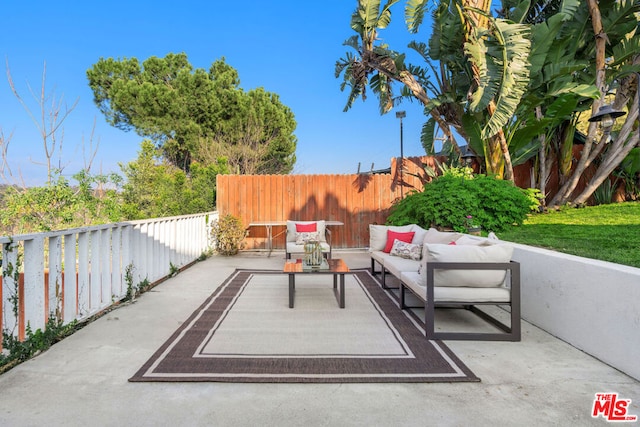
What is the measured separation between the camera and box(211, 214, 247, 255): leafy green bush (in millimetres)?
7129

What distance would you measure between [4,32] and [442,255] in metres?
7.84

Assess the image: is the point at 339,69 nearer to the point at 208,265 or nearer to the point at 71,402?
the point at 208,265

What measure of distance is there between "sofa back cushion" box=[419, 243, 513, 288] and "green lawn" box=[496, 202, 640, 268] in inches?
30.7

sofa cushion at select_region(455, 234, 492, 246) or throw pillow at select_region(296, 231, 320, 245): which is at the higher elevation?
sofa cushion at select_region(455, 234, 492, 246)

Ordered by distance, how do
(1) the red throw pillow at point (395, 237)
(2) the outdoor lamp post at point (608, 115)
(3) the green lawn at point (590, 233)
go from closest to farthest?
(3) the green lawn at point (590, 233), (2) the outdoor lamp post at point (608, 115), (1) the red throw pillow at point (395, 237)

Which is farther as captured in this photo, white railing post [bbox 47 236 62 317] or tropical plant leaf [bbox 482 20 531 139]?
tropical plant leaf [bbox 482 20 531 139]

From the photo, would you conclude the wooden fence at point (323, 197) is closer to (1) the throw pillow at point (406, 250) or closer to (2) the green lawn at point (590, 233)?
(2) the green lawn at point (590, 233)

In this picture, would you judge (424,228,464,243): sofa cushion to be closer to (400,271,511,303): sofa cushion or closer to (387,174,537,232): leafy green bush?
(400,271,511,303): sofa cushion

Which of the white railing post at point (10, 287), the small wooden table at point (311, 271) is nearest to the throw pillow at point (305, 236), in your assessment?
the small wooden table at point (311, 271)

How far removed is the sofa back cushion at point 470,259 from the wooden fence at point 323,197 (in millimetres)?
5028

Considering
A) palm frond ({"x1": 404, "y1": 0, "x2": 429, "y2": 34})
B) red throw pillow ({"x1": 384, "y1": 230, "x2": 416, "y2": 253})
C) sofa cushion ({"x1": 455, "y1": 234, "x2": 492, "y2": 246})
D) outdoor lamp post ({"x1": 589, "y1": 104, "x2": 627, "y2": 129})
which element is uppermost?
palm frond ({"x1": 404, "y1": 0, "x2": 429, "y2": 34})

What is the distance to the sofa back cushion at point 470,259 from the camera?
8.89 ft

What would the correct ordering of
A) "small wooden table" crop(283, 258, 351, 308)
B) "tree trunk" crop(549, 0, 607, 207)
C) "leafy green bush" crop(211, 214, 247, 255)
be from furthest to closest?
"leafy green bush" crop(211, 214, 247, 255) < "tree trunk" crop(549, 0, 607, 207) < "small wooden table" crop(283, 258, 351, 308)

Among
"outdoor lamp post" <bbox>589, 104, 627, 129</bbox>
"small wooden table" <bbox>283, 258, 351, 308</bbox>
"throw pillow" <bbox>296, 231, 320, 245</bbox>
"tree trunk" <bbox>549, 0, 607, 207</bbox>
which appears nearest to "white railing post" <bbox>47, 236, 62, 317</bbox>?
"small wooden table" <bbox>283, 258, 351, 308</bbox>
